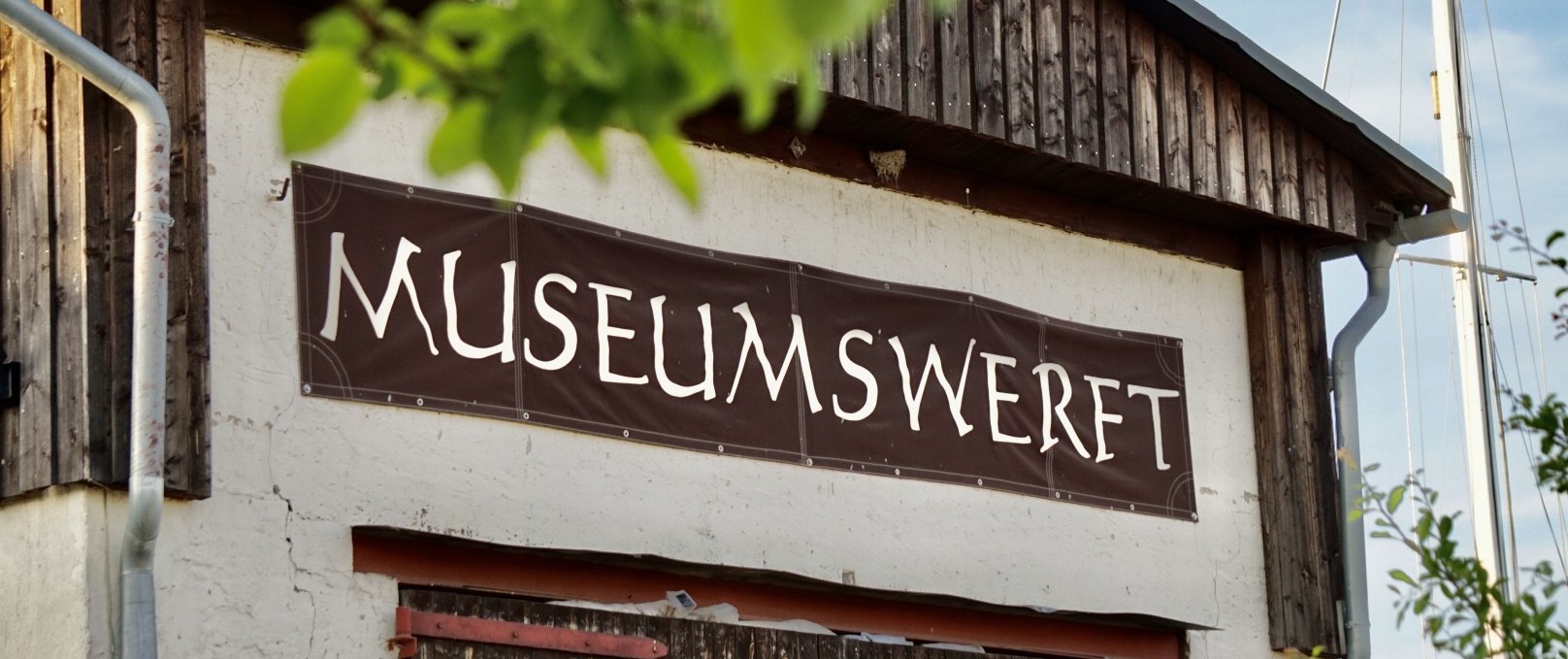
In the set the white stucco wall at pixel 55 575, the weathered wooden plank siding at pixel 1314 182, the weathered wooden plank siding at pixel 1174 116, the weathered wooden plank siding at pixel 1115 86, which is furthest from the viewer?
the weathered wooden plank siding at pixel 1314 182

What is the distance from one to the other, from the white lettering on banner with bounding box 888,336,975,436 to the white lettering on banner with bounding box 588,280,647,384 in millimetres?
1472

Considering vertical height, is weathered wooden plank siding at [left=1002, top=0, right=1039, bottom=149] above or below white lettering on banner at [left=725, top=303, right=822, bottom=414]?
above

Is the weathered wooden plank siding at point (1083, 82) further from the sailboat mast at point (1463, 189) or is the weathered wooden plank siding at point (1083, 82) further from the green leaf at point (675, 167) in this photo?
the sailboat mast at point (1463, 189)

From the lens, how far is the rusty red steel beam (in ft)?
26.1

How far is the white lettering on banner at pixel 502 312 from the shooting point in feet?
27.7

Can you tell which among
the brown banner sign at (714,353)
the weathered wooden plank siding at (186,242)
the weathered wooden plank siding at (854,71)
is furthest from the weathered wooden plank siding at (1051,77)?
the weathered wooden plank siding at (186,242)

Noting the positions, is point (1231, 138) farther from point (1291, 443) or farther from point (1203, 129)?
point (1291, 443)

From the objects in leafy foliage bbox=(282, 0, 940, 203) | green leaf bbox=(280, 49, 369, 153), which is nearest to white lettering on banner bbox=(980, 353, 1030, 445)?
leafy foliage bbox=(282, 0, 940, 203)

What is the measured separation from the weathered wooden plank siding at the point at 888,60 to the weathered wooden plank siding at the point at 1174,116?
179cm

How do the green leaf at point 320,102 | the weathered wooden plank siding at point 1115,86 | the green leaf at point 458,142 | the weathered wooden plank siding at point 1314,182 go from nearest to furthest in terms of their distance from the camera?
the green leaf at point 320,102 < the green leaf at point 458,142 < the weathered wooden plank siding at point 1115,86 < the weathered wooden plank siding at point 1314,182

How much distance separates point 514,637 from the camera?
8180 millimetres

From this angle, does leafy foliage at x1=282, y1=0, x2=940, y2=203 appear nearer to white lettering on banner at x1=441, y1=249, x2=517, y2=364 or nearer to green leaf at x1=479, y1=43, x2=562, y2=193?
green leaf at x1=479, y1=43, x2=562, y2=193

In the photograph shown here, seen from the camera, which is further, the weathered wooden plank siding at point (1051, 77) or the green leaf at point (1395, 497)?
the weathered wooden plank siding at point (1051, 77)

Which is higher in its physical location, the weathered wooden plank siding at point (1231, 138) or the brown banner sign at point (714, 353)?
the weathered wooden plank siding at point (1231, 138)
